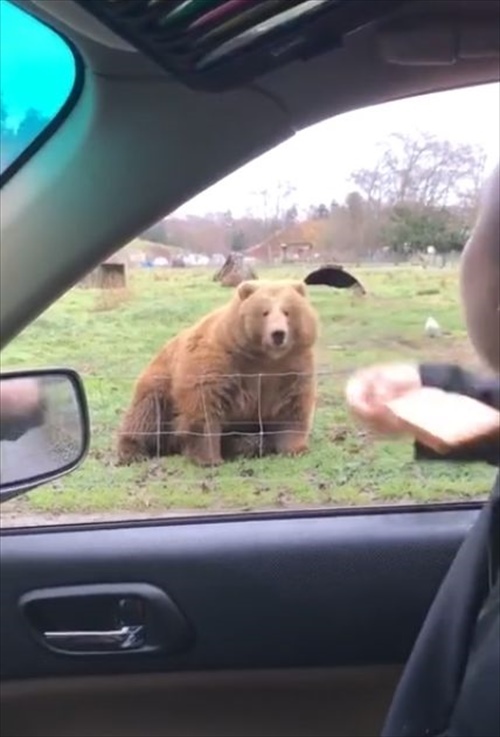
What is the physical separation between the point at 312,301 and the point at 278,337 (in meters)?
0.08

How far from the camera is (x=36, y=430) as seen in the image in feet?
5.96

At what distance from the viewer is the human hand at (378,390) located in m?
1.85

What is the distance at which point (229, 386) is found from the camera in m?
1.98

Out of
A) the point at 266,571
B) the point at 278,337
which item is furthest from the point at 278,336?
the point at 266,571

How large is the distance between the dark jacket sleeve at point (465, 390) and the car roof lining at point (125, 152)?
402 millimetres

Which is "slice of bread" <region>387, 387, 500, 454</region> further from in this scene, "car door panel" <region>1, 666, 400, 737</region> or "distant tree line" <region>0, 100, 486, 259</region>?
"car door panel" <region>1, 666, 400, 737</region>

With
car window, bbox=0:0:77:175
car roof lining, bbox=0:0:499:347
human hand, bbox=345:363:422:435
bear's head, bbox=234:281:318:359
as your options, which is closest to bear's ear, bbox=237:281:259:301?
bear's head, bbox=234:281:318:359

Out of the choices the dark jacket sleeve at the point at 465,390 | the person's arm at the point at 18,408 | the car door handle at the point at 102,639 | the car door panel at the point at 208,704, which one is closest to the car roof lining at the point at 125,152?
the person's arm at the point at 18,408

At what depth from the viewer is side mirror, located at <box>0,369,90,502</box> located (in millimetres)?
1796

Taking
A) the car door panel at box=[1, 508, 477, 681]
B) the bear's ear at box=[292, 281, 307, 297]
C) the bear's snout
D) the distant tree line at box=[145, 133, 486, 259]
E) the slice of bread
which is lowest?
the car door panel at box=[1, 508, 477, 681]

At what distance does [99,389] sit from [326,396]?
1.12 ft

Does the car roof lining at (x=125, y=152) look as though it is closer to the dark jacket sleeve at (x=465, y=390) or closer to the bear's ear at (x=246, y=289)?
the bear's ear at (x=246, y=289)

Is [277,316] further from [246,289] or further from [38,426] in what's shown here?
[38,426]

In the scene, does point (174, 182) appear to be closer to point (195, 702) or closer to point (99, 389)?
point (99, 389)
